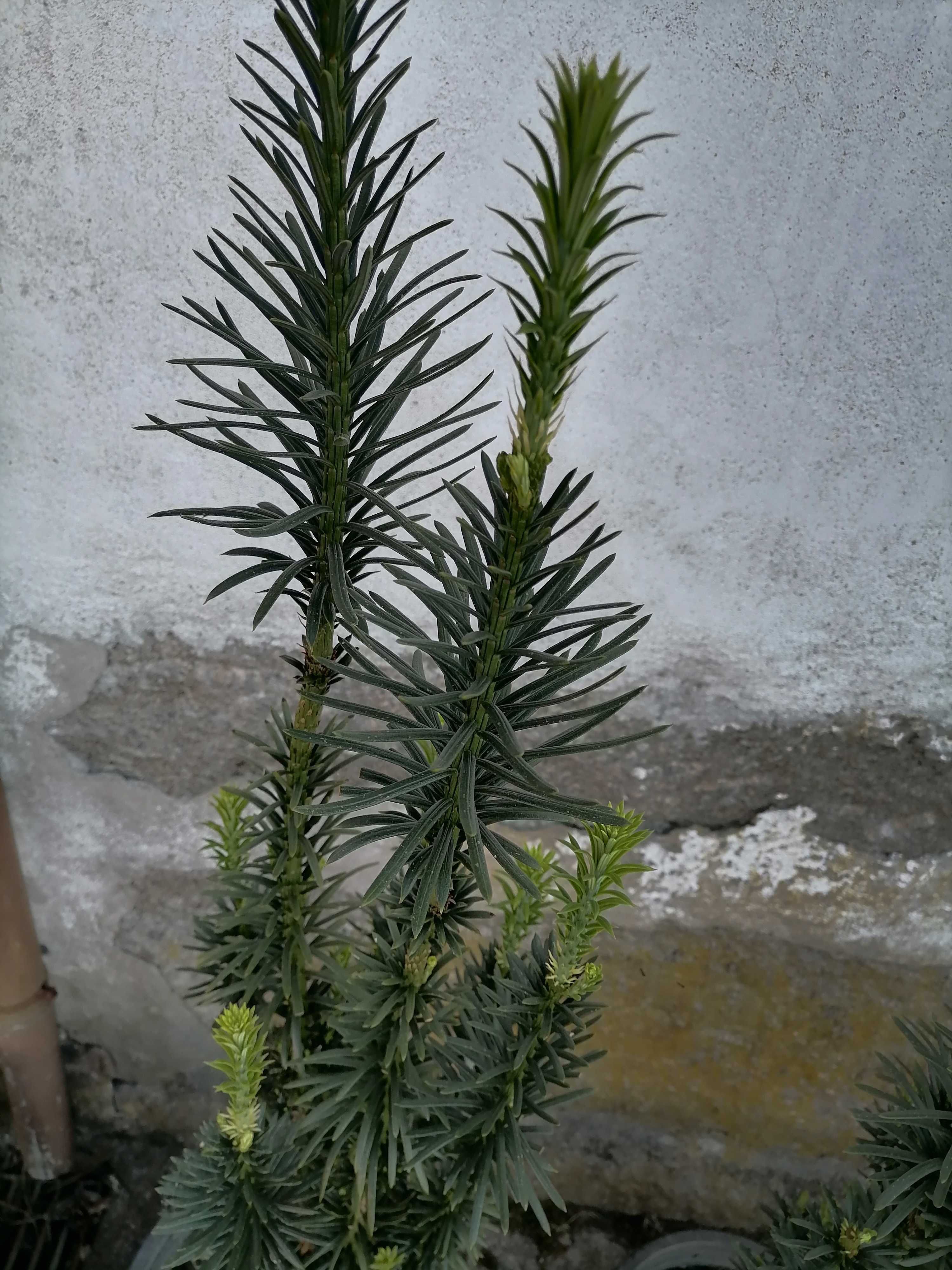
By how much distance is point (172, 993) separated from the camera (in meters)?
1.39

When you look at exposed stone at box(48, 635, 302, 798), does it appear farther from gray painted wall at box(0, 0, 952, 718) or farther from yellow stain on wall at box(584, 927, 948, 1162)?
yellow stain on wall at box(584, 927, 948, 1162)

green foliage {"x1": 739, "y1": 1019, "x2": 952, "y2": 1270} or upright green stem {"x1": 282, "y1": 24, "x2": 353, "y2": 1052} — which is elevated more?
upright green stem {"x1": 282, "y1": 24, "x2": 353, "y2": 1052}

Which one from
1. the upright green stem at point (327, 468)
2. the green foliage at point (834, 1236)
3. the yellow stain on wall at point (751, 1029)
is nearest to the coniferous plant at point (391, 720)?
the upright green stem at point (327, 468)

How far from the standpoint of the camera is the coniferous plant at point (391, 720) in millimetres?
532

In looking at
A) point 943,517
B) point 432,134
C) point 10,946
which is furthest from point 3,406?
point 943,517

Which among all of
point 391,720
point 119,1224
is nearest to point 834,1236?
point 391,720

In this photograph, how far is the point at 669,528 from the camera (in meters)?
1.06

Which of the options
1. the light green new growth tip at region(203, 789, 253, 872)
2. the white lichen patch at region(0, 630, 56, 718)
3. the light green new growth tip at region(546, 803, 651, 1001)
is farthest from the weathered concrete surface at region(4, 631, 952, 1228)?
the light green new growth tip at region(546, 803, 651, 1001)

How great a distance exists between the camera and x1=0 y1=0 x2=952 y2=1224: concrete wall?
2.90 feet

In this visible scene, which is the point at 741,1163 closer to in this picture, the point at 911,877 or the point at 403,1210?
the point at 911,877

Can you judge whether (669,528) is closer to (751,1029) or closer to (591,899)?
(591,899)

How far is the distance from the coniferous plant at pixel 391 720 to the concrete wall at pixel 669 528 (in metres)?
0.07

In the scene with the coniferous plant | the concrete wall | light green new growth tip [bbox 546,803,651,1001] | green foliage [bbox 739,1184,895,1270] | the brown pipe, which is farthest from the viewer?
the brown pipe

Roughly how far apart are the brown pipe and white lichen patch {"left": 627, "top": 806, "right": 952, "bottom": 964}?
85 cm
